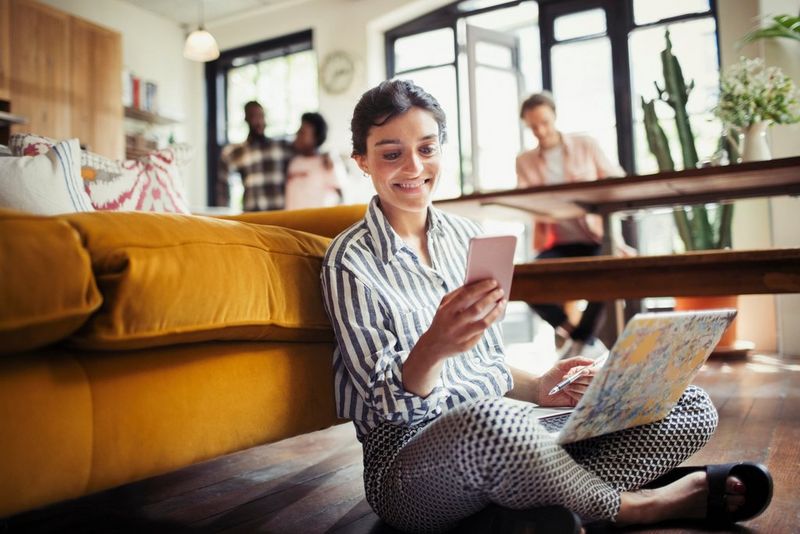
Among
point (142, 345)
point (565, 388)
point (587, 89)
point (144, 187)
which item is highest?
point (587, 89)

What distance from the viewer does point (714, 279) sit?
72.0 inches

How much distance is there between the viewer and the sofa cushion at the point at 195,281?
850mm

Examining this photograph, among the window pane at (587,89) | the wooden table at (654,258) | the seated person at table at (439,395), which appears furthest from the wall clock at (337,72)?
the seated person at table at (439,395)

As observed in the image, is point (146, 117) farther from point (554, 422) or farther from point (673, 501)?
point (673, 501)

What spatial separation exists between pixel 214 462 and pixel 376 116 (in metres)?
1.01

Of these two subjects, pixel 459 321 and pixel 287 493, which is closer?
pixel 459 321

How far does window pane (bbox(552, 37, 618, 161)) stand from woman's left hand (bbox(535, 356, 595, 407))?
3826 mm

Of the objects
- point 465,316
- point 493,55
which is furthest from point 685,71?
point 465,316

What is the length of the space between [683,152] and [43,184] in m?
3.02

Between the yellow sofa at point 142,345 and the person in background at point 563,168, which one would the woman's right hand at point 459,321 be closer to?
the yellow sofa at point 142,345

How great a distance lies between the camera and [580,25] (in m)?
4.88

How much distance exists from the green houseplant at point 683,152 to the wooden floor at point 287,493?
1.63 metres

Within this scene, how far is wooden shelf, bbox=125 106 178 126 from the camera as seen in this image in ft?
17.4

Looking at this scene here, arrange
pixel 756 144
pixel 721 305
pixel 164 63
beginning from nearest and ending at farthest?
pixel 756 144, pixel 721 305, pixel 164 63
